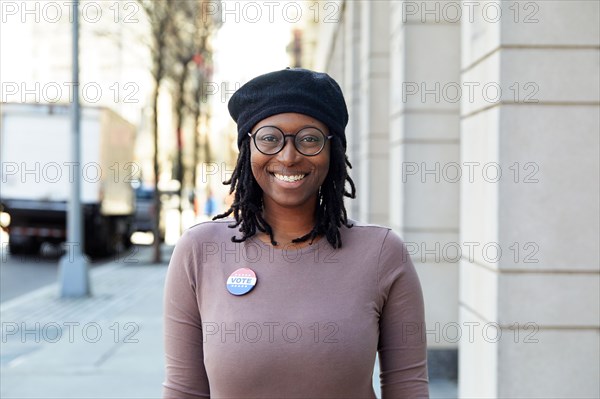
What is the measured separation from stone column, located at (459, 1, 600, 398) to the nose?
2.64 m

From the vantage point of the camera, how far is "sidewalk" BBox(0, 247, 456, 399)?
287 inches

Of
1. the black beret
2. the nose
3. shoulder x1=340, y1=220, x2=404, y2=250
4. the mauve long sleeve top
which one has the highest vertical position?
the black beret

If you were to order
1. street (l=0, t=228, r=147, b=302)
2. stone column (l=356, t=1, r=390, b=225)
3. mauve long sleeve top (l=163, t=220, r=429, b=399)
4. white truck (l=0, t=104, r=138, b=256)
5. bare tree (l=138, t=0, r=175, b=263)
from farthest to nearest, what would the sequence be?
white truck (l=0, t=104, r=138, b=256) < bare tree (l=138, t=0, r=175, b=263) < street (l=0, t=228, r=147, b=302) < stone column (l=356, t=1, r=390, b=225) < mauve long sleeve top (l=163, t=220, r=429, b=399)

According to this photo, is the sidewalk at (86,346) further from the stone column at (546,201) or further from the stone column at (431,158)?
the stone column at (546,201)

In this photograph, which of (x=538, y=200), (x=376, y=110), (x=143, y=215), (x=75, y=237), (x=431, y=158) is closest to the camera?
(x=538, y=200)

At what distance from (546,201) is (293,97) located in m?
2.83

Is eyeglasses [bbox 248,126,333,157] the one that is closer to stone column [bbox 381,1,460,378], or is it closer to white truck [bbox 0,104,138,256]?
stone column [bbox 381,1,460,378]

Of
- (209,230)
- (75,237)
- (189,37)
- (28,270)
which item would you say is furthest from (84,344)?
(189,37)

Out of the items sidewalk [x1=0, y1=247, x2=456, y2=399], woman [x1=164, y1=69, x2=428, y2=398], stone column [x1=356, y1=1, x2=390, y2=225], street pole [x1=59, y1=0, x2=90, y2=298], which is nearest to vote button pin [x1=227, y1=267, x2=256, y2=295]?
woman [x1=164, y1=69, x2=428, y2=398]

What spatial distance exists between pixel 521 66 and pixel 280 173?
2.80m

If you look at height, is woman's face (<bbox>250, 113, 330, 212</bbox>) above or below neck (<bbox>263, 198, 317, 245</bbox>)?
above

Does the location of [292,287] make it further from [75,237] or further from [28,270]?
[28,270]

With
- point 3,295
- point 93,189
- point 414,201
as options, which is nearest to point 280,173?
point 414,201

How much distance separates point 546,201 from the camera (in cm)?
469
